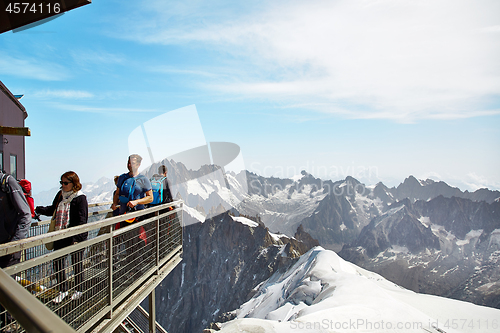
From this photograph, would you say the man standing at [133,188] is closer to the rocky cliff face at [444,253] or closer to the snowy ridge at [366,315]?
the snowy ridge at [366,315]

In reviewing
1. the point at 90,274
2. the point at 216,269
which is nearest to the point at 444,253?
the point at 216,269

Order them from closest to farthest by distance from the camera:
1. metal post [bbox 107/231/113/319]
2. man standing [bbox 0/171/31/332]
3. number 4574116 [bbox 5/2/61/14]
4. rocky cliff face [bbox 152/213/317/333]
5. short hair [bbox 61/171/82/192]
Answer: man standing [bbox 0/171/31/332] → metal post [bbox 107/231/113/319] → short hair [bbox 61/171/82/192] → number 4574116 [bbox 5/2/61/14] → rocky cliff face [bbox 152/213/317/333]

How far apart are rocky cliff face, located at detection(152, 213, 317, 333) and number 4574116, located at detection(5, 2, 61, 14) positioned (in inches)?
3446

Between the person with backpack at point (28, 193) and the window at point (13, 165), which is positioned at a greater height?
the window at point (13, 165)

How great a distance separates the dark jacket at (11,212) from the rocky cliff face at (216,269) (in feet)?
291

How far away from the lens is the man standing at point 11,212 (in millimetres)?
3582

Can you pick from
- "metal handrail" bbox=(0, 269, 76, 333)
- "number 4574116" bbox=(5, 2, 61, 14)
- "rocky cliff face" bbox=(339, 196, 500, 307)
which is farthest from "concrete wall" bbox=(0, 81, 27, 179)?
"rocky cliff face" bbox=(339, 196, 500, 307)

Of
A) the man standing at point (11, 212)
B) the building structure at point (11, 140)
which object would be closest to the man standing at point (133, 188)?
the man standing at point (11, 212)

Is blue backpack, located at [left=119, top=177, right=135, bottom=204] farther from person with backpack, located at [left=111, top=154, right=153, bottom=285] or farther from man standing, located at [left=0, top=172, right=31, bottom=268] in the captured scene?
man standing, located at [left=0, top=172, right=31, bottom=268]

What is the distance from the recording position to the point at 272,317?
15.1 metres

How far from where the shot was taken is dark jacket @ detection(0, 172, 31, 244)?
11.8 feet

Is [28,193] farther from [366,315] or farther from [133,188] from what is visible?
[366,315]

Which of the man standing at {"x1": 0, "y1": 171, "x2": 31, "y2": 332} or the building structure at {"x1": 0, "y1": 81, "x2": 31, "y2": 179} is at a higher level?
the building structure at {"x1": 0, "y1": 81, "x2": 31, "y2": 179}

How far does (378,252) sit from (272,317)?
19873 centimetres
